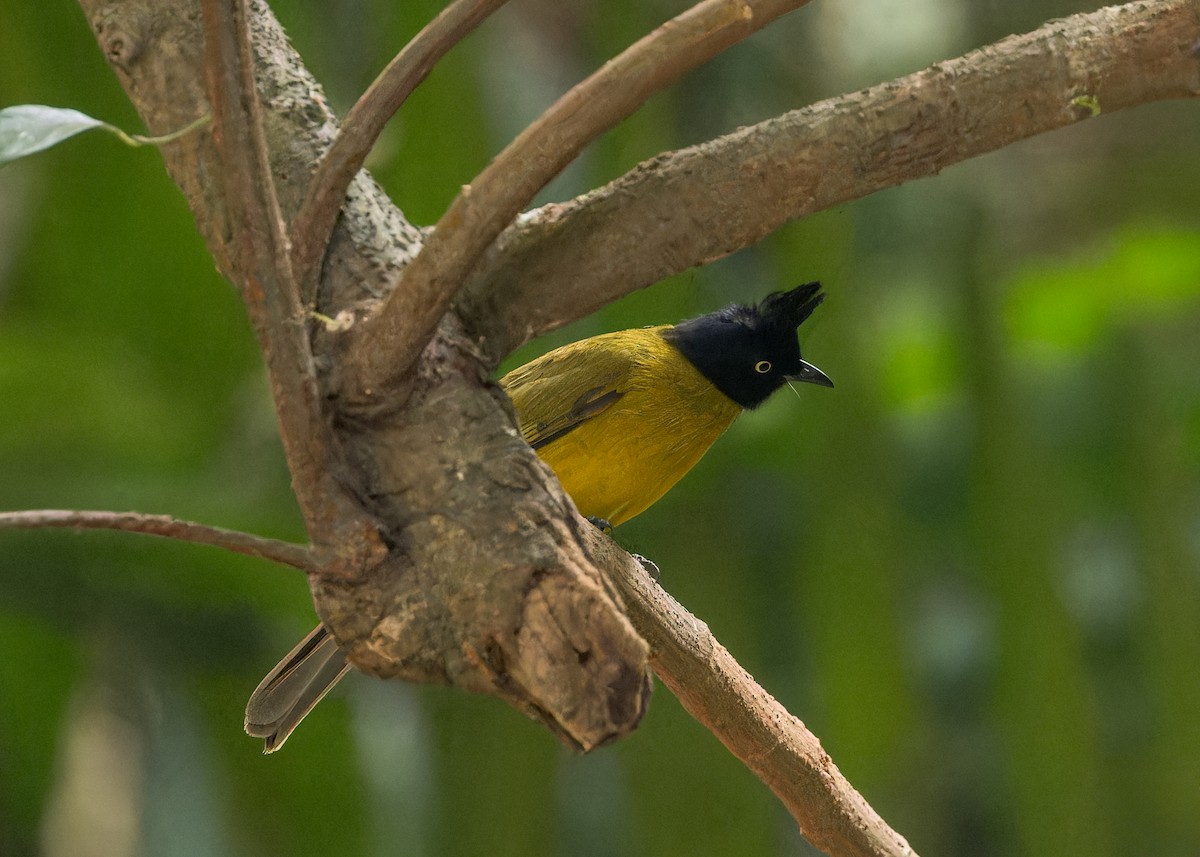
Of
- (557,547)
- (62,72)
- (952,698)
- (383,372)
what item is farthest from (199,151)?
(952,698)

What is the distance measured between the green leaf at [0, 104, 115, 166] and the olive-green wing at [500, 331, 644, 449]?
1.50 meters

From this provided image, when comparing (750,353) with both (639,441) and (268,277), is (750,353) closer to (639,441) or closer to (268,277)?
(639,441)

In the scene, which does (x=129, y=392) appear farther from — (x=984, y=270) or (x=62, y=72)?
(x=984, y=270)

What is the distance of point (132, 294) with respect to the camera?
2750mm

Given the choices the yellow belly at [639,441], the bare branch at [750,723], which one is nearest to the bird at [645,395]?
the yellow belly at [639,441]

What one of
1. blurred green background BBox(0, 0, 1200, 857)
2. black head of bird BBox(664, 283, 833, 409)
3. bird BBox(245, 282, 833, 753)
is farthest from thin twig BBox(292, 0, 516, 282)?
black head of bird BBox(664, 283, 833, 409)

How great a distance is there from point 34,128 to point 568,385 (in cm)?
160

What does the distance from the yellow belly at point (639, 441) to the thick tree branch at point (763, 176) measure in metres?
1.20

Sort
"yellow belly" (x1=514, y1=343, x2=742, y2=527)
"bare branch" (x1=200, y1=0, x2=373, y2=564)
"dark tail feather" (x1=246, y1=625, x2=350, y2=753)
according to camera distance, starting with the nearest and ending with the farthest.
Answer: "bare branch" (x1=200, y1=0, x2=373, y2=564)
"dark tail feather" (x1=246, y1=625, x2=350, y2=753)
"yellow belly" (x1=514, y1=343, x2=742, y2=527)

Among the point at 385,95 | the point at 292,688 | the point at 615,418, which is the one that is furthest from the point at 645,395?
the point at 385,95

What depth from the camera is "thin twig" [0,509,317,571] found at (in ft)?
3.22

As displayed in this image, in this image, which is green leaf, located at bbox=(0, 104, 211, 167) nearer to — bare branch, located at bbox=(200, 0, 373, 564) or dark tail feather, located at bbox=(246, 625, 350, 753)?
bare branch, located at bbox=(200, 0, 373, 564)

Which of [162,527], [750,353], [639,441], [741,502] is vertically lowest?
[741,502]

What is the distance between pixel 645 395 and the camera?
2584 mm
